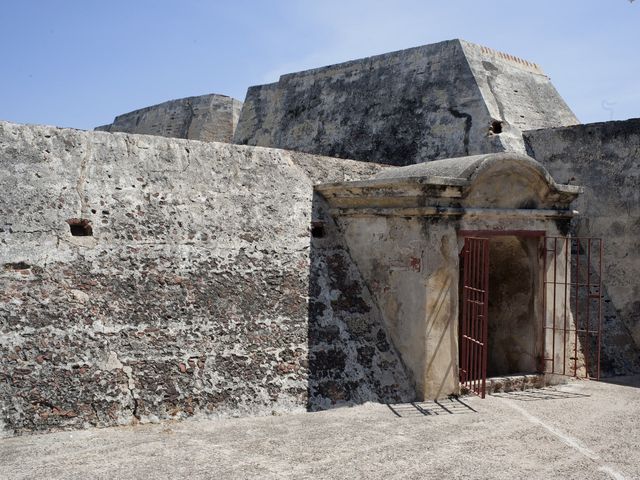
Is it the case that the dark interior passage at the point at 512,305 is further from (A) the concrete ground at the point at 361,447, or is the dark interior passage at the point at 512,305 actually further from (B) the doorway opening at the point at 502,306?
(A) the concrete ground at the point at 361,447

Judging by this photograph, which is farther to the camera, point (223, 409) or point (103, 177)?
point (103, 177)

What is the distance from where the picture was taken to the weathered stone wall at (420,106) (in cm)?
1074

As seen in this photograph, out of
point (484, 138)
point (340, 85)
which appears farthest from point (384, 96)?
point (484, 138)

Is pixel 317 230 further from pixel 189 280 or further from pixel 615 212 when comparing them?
pixel 615 212

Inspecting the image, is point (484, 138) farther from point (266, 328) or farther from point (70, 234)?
point (70, 234)

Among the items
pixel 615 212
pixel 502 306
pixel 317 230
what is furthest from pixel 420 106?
pixel 317 230

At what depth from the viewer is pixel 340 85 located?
13.2 m

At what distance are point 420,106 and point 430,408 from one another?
6.16 m

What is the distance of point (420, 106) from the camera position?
38.0ft

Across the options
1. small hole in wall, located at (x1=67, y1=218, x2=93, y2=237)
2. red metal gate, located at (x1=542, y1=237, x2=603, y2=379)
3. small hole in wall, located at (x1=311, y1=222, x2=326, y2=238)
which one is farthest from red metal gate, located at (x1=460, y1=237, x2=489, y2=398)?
small hole in wall, located at (x1=67, y1=218, x2=93, y2=237)

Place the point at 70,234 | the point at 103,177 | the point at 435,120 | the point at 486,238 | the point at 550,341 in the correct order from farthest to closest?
the point at 435,120
the point at 550,341
the point at 486,238
the point at 103,177
the point at 70,234

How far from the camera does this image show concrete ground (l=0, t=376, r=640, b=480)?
15.9ft

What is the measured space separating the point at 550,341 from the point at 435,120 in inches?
177

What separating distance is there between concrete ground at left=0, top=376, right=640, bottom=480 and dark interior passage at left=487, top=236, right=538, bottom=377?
4.72 ft
